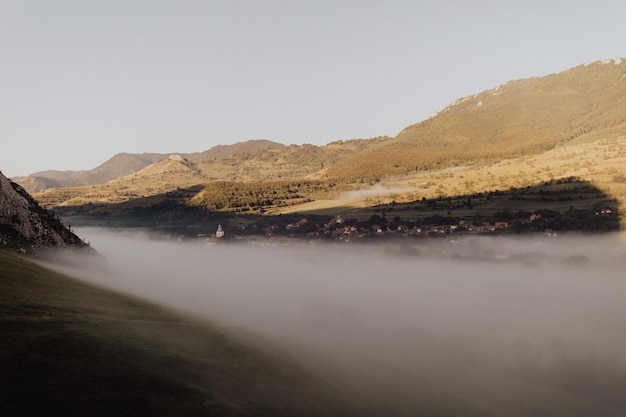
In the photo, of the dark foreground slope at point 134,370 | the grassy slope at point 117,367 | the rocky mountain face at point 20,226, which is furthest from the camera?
the rocky mountain face at point 20,226

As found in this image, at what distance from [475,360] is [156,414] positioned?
365ft

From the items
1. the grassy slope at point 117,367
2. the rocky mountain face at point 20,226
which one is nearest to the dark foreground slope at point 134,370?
the grassy slope at point 117,367

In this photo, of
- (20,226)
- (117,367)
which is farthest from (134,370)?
(20,226)

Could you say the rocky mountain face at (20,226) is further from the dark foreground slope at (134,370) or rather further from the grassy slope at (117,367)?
the grassy slope at (117,367)

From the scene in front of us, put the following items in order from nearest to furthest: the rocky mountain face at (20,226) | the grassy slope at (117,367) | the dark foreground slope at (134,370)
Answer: the grassy slope at (117,367) → the dark foreground slope at (134,370) → the rocky mountain face at (20,226)

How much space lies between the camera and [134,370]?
27.7 m

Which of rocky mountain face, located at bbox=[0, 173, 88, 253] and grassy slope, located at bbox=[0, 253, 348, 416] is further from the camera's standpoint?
rocky mountain face, located at bbox=[0, 173, 88, 253]

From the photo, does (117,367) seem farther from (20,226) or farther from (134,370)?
(20,226)

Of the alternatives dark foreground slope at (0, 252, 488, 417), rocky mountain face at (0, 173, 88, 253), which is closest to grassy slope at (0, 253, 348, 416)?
dark foreground slope at (0, 252, 488, 417)

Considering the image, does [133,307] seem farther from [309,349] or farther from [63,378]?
[63,378]

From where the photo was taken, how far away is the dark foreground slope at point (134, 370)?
→ 2269 cm

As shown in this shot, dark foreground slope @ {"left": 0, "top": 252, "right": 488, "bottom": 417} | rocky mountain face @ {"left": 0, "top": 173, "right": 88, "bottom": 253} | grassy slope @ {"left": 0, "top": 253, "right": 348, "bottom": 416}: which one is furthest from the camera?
rocky mountain face @ {"left": 0, "top": 173, "right": 88, "bottom": 253}

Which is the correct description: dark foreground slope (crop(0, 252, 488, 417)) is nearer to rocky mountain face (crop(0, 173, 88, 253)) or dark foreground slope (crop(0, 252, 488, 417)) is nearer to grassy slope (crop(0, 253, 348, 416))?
grassy slope (crop(0, 253, 348, 416))

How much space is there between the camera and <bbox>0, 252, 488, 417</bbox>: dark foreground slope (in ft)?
74.4
